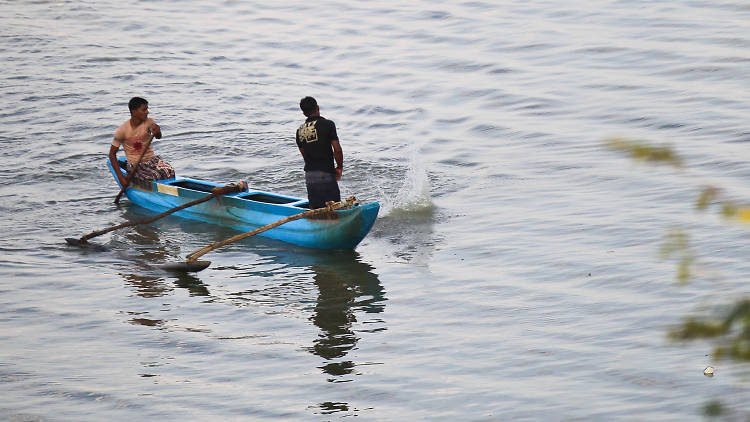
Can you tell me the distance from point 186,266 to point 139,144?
Answer: 3027 millimetres

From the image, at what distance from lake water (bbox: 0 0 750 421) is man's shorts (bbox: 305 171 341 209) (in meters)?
0.79

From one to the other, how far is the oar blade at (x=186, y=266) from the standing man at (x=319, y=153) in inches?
58.5

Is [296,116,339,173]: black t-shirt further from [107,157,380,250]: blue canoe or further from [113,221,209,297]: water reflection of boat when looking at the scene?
[113,221,209,297]: water reflection of boat

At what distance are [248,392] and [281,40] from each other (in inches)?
719

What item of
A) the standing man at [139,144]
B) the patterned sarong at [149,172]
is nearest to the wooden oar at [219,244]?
the standing man at [139,144]

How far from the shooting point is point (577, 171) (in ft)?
47.6

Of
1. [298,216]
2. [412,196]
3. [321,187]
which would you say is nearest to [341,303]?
[298,216]

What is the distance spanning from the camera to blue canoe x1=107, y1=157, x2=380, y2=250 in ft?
37.3

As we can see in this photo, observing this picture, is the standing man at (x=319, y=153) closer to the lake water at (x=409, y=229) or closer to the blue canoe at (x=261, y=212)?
the blue canoe at (x=261, y=212)

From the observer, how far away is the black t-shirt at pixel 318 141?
1090cm

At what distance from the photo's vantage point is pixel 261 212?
12164mm

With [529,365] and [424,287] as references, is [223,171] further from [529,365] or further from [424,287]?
[529,365]

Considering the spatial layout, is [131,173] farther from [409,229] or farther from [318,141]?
[409,229]

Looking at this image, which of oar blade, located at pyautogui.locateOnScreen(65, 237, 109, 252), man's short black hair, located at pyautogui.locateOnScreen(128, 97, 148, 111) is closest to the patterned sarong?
man's short black hair, located at pyautogui.locateOnScreen(128, 97, 148, 111)
